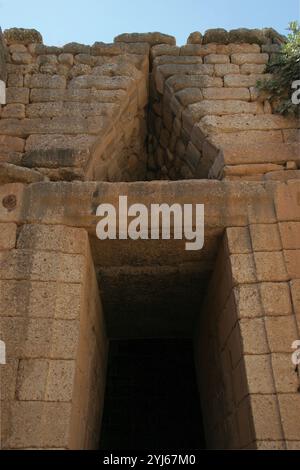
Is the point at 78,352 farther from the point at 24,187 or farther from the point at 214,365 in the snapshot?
the point at 214,365

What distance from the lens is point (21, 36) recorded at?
5.05 metres

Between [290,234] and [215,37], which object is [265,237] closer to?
[290,234]

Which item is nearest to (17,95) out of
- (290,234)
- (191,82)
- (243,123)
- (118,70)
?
(118,70)

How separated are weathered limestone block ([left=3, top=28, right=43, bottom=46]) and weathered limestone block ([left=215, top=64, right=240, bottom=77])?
88.7 inches

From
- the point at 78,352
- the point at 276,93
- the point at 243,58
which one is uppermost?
A: the point at 243,58

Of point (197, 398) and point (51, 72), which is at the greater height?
point (51, 72)

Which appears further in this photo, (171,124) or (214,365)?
(171,124)

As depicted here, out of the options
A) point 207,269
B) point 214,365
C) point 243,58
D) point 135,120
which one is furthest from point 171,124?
point 214,365

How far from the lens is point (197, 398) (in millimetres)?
6098

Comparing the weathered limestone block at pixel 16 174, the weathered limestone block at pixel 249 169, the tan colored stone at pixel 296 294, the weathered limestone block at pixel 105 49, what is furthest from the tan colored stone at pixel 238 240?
the weathered limestone block at pixel 105 49

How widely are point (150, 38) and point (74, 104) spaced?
1496 millimetres

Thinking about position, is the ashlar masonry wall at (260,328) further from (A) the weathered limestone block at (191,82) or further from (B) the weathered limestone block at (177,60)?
(B) the weathered limestone block at (177,60)

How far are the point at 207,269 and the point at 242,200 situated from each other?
1018mm
